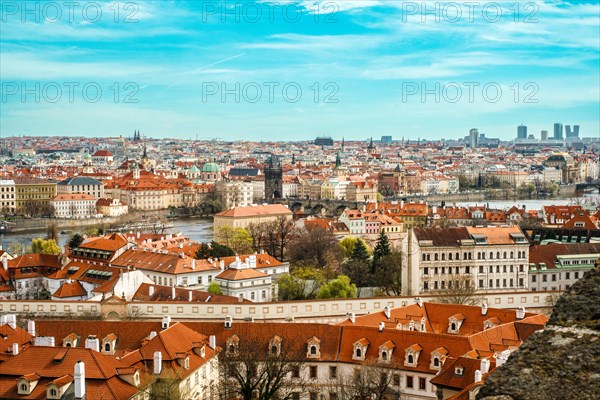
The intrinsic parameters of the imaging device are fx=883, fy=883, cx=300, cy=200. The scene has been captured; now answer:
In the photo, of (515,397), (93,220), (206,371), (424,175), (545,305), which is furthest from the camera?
(424,175)

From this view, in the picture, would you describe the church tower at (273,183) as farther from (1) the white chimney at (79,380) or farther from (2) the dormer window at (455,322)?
(1) the white chimney at (79,380)

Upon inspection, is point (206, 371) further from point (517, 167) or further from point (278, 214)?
point (517, 167)

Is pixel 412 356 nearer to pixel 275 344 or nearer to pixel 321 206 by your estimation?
pixel 275 344

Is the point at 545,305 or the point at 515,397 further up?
the point at 515,397

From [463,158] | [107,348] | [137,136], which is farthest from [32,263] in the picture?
[137,136]

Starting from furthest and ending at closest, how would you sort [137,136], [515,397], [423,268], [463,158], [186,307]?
[137,136]
[463,158]
[423,268]
[186,307]
[515,397]

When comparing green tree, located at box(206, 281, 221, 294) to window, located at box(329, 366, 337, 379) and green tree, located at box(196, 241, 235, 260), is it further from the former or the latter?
window, located at box(329, 366, 337, 379)

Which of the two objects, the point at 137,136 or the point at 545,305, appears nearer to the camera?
the point at 545,305
